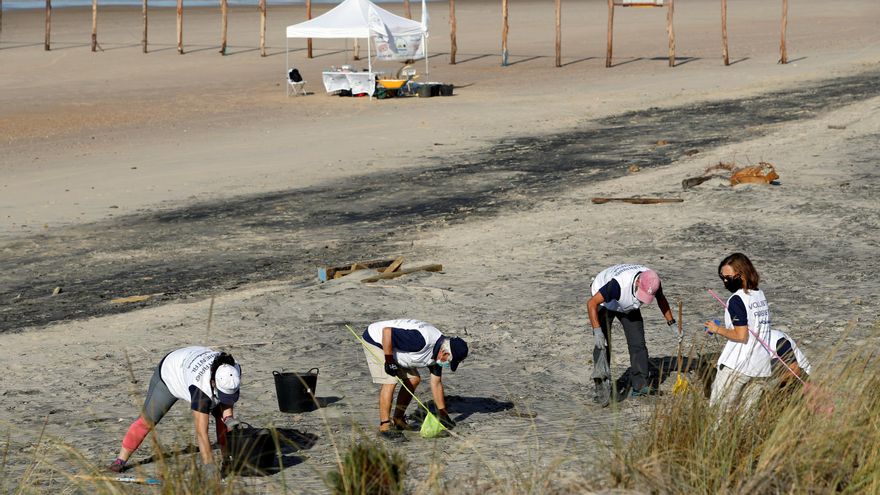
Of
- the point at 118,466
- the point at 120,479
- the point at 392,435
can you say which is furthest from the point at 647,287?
the point at 120,479

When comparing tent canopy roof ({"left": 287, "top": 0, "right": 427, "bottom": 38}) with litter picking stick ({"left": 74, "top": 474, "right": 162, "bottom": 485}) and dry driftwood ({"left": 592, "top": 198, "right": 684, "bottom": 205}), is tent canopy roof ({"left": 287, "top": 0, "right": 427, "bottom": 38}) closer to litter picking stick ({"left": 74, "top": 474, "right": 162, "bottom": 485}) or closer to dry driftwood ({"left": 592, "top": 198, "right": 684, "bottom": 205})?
dry driftwood ({"left": 592, "top": 198, "right": 684, "bottom": 205})

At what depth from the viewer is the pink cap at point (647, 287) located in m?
9.10

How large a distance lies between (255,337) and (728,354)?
5.25m

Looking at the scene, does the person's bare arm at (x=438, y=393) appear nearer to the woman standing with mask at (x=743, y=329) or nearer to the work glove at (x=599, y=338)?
the work glove at (x=599, y=338)

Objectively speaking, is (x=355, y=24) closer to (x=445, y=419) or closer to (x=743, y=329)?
(x=445, y=419)

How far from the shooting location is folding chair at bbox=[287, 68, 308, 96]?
1378 inches

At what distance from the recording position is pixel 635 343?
9.34 m

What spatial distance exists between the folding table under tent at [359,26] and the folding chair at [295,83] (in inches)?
42.8

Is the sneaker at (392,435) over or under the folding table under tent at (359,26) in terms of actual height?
under

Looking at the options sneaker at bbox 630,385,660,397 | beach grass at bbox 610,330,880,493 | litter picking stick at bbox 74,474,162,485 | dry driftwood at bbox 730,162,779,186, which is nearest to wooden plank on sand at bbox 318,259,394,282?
sneaker at bbox 630,385,660,397

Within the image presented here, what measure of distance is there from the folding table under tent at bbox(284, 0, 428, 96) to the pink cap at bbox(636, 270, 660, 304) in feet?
84.3

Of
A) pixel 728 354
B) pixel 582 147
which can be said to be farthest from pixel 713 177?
pixel 728 354

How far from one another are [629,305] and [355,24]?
A: 26709mm

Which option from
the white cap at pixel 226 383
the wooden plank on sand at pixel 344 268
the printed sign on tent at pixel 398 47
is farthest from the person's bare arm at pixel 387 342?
the printed sign on tent at pixel 398 47
